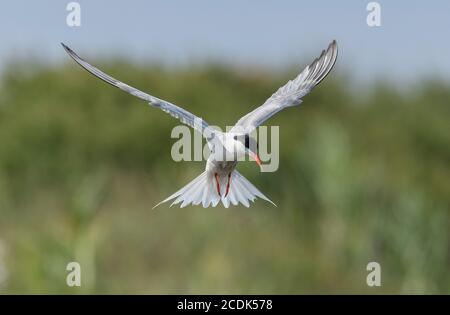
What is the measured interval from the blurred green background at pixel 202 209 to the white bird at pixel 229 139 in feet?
10.5

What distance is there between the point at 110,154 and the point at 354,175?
3.19 m

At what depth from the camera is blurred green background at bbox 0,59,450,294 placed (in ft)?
18.7

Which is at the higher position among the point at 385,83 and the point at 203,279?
the point at 385,83

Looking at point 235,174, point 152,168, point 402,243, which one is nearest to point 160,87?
point 152,168

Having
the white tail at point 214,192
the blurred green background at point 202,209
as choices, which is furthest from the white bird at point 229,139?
the blurred green background at point 202,209

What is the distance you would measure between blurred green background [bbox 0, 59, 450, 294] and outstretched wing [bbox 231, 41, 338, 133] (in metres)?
3.16

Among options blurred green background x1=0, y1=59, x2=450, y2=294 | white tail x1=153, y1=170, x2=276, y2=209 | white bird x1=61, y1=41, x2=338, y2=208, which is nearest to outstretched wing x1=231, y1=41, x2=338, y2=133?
white bird x1=61, y1=41, x2=338, y2=208

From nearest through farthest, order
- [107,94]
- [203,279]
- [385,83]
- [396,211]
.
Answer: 1. [203,279]
2. [396,211]
3. [107,94]
4. [385,83]

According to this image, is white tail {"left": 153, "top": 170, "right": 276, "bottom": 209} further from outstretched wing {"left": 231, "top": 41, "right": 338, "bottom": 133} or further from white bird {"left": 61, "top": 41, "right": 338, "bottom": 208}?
outstretched wing {"left": 231, "top": 41, "right": 338, "bottom": 133}

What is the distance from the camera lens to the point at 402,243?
20.2 ft

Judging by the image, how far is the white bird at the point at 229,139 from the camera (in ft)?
3.53

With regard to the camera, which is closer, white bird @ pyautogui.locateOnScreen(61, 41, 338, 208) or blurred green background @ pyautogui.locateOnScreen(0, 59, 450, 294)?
white bird @ pyautogui.locateOnScreen(61, 41, 338, 208)

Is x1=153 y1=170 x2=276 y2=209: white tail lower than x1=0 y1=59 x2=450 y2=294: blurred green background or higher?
lower
